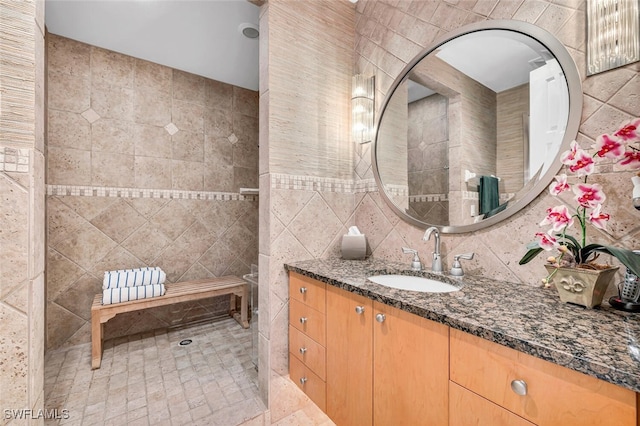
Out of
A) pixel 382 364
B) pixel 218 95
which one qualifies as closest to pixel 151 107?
pixel 218 95

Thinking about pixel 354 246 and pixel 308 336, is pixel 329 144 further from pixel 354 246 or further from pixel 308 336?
pixel 308 336

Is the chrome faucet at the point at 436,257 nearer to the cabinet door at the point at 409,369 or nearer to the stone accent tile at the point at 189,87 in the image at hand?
the cabinet door at the point at 409,369

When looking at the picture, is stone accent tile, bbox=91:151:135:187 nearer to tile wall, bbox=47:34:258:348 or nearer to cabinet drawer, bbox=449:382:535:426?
tile wall, bbox=47:34:258:348

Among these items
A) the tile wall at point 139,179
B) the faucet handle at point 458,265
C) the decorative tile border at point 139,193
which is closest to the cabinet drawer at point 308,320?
the faucet handle at point 458,265

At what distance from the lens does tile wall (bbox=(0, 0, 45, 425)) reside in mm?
871

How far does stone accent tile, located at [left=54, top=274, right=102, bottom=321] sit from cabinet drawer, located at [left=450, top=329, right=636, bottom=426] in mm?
2895

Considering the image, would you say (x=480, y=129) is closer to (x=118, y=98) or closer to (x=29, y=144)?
(x=29, y=144)

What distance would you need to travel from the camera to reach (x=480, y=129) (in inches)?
51.1

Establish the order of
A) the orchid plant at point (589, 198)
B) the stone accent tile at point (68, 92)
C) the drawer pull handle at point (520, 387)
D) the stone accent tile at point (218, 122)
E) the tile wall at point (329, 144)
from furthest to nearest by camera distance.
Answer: the stone accent tile at point (218, 122)
the stone accent tile at point (68, 92)
the tile wall at point (329, 144)
the orchid plant at point (589, 198)
the drawer pull handle at point (520, 387)

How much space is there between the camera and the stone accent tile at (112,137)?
241cm

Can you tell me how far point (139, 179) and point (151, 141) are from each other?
39cm

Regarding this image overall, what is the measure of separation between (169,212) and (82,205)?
2.21ft

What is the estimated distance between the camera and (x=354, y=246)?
66.2 inches

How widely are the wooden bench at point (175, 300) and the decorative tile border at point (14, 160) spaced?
1.62 metres
